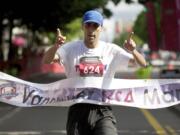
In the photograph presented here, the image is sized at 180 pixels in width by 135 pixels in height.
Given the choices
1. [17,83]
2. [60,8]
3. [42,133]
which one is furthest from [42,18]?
[17,83]

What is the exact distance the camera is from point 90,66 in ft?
20.5

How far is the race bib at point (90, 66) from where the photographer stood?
622 centimetres

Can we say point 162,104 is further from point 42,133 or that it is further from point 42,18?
point 42,18

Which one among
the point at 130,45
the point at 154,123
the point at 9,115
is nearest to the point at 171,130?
the point at 154,123

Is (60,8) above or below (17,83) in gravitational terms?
above

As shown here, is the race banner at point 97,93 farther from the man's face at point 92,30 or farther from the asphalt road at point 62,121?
the asphalt road at point 62,121

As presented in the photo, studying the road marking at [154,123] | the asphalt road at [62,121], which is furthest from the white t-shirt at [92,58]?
the road marking at [154,123]

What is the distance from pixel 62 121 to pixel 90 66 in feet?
32.3

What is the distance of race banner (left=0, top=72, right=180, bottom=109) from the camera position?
661 centimetres

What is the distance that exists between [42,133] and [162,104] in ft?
21.8

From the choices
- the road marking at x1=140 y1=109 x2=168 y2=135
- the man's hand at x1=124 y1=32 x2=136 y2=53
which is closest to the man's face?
the man's hand at x1=124 y1=32 x2=136 y2=53

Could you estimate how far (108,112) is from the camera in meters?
6.16

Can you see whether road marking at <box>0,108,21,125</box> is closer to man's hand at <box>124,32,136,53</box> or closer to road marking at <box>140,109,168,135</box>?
road marking at <box>140,109,168,135</box>

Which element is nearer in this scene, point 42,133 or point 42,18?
point 42,133
